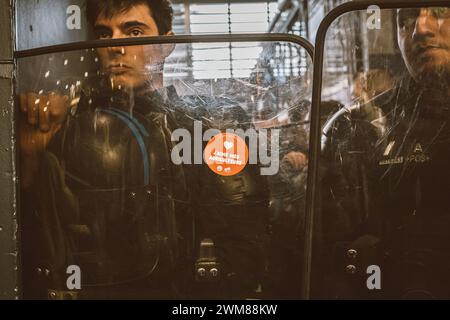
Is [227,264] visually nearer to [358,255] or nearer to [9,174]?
[358,255]

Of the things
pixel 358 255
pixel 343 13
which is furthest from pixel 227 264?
pixel 343 13

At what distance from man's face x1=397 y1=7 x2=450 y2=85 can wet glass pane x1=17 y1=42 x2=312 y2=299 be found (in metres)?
0.42

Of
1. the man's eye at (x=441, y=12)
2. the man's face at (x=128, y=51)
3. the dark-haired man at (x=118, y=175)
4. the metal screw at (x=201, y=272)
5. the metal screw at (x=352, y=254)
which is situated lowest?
the metal screw at (x=201, y=272)

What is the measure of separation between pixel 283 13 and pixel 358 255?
1.00 metres

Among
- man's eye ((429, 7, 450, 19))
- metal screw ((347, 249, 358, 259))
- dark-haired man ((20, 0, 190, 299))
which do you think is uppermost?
man's eye ((429, 7, 450, 19))

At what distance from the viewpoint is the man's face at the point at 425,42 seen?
1897mm

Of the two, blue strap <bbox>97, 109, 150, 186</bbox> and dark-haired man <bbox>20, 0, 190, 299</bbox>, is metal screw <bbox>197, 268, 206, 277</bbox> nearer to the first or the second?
dark-haired man <bbox>20, 0, 190, 299</bbox>

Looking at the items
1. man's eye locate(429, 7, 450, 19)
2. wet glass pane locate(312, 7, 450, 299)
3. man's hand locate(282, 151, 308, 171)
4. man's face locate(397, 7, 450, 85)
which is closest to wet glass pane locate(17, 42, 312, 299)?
man's hand locate(282, 151, 308, 171)

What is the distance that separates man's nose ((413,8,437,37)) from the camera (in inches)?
74.5

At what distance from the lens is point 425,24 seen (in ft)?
6.26

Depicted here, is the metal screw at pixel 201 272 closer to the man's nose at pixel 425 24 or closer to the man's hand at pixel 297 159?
the man's hand at pixel 297 159

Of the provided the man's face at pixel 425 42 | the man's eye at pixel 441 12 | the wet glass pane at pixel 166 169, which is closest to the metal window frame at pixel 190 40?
the wet glass pane at pixel 166 169

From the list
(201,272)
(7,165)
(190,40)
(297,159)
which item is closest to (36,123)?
(7,165)

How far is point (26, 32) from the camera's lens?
209 centimetres
